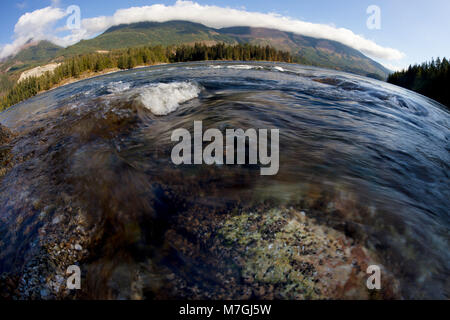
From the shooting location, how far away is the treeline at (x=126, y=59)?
200ft

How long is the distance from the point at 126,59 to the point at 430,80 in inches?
2613

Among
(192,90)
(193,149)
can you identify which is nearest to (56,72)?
(192,90)

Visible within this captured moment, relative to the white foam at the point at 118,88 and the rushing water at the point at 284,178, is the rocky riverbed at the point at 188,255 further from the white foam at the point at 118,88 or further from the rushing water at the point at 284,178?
the white foam at the point at 118,88

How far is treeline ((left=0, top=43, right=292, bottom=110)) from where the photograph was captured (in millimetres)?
60844

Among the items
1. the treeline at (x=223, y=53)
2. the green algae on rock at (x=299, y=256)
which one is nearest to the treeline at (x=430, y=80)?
the green algae on rock at (x=299, y=256)

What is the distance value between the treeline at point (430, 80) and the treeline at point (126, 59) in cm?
4936

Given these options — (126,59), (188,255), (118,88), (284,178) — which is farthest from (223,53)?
(188,255)

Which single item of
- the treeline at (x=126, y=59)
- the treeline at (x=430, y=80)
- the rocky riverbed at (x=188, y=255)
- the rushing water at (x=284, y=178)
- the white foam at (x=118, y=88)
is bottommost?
the rocky riverbed at (x=188, y=255)

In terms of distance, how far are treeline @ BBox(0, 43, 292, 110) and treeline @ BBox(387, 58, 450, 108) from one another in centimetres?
4936

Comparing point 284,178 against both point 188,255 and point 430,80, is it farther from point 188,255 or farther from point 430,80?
point 430,80

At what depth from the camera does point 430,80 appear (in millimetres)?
28266

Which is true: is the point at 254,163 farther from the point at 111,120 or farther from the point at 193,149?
the point at 111,120

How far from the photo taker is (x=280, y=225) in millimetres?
2551

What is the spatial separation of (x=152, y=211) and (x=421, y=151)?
652 centimetres
